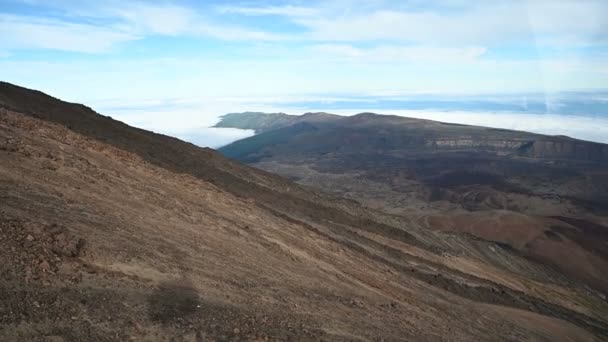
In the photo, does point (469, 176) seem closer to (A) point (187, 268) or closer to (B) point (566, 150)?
(B) point (566, 150)

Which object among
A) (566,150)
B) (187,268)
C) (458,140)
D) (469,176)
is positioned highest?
(458,140)

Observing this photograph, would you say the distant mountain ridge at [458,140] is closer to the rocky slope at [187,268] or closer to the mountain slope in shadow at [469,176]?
the mountain slope in shadow at [469,176]

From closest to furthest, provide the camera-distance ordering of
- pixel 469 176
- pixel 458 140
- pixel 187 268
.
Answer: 1. pixel 187 268
2. pixel 469 176
3. pixel 458 140

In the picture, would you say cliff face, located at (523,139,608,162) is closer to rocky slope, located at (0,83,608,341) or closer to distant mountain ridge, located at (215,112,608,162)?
distant mountain ridge, located at (215,112,608,162)

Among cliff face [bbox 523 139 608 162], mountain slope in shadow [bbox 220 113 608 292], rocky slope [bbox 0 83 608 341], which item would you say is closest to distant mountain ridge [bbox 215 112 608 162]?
cliff face [bbox 523 139 608 162]

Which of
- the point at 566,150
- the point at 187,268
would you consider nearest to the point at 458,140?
the point at 566,150

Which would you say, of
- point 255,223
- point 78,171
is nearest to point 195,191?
point 255,223

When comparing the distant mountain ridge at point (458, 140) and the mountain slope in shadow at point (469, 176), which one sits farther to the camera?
the distant mountain ridge at point (458, 140)

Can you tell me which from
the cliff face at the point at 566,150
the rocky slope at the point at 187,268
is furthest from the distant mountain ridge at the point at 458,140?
the rocky slope at the point at 187,268
